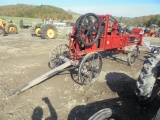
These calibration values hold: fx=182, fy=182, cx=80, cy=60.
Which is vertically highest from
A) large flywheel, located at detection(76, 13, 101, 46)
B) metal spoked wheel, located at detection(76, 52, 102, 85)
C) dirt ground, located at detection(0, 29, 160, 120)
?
large flywheel, located at detection(76, 13, 101, 46)

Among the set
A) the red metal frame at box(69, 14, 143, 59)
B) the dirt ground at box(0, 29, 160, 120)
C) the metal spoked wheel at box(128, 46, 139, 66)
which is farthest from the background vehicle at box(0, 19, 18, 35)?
the metal spoked wheel at box(128, 46, 139, 66)

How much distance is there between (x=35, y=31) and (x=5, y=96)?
1241 cm

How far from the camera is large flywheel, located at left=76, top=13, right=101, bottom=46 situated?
16.9ft

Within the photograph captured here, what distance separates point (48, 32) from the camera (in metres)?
14.6

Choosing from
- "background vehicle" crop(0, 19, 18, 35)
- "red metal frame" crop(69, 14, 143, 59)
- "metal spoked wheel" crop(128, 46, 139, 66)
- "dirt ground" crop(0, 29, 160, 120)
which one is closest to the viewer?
"dirt ground" crop(0, 29, 160, 120)

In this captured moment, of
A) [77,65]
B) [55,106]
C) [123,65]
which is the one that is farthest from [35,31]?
[55,106]

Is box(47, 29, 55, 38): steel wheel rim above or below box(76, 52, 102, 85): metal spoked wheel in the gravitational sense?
above

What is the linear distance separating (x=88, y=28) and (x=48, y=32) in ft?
31.8

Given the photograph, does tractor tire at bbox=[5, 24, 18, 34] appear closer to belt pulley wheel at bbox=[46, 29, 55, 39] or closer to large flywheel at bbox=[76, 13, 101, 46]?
belt pulley wheel at bbox=[46, 29, 55, 39]

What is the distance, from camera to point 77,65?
5.29 m

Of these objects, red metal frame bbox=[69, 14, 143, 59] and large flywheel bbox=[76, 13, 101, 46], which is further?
red metal frame bbox=[69, 14, 143, 59]

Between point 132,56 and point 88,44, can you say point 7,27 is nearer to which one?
point 132,56

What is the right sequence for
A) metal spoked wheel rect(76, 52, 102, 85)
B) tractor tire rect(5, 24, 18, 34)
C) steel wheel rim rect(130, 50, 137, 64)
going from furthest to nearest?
tractor tire rect(5, 24, 18, 34) → steel wheel rim rect(130, 50, 137, 64) → metal spoked wheel rect(76, 52, 102, 85)

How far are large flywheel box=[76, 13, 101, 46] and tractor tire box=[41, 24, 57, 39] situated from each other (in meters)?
9.15
